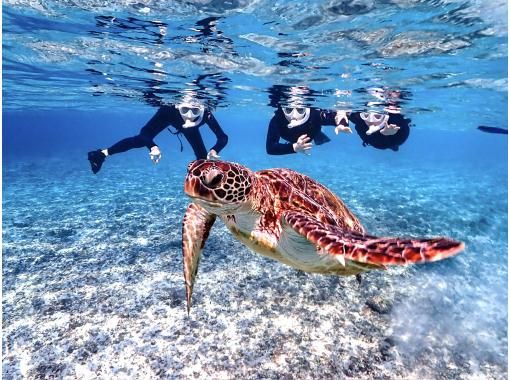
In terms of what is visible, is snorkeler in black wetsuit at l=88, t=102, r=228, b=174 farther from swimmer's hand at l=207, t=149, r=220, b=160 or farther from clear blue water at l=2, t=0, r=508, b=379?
clear blue water at l=2, t=0, r=508, b=379

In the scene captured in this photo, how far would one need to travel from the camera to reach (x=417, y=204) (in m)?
14.2

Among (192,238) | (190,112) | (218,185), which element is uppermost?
(218,185)

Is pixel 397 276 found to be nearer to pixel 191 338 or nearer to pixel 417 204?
pixel 191 338

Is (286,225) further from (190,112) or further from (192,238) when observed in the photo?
(190,112)

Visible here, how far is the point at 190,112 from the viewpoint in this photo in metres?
16.1

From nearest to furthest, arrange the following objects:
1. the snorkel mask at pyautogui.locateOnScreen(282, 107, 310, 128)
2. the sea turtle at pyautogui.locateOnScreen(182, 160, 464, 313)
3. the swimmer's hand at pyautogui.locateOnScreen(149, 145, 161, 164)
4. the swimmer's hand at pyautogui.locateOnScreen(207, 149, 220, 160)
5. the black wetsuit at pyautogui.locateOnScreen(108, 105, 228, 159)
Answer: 1. the sea turtle at pyautogui.locateOnScreen(182, 160, 464, 313)
2. the swimmer's hand at pyautogui.locateOnScreen(207, 149, 220, 160)
3. the swimmer's hand at pyautogui.locateOnScreen(149, 145, 161, 164)
4. the black wetsuit at pyautogui.locateOnScreen(108, 105, 228, 159)
5. the snorkel mask at pyautogui.locateOnScreen(282, 107, 310, 128)

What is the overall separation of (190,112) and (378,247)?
49.7ft

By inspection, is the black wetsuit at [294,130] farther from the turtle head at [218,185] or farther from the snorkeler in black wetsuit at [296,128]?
the turtle head at [218,185]

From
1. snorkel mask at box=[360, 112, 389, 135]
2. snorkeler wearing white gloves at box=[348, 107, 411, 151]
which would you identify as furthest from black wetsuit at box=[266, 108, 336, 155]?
snorkeler wearing white gloves at box=[348, 107, 411, 151]

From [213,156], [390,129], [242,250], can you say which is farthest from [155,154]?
[390,129]

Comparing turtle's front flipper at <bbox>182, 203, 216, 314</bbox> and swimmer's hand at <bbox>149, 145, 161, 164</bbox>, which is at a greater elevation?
turtle's front flipper at <bbox>182, 203, 216, 314</bbox>

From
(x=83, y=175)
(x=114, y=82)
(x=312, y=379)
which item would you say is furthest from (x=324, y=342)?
(x=83, y=175)

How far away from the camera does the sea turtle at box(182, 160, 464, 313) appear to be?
6.99 ft

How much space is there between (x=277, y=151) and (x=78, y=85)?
45.1 feet
